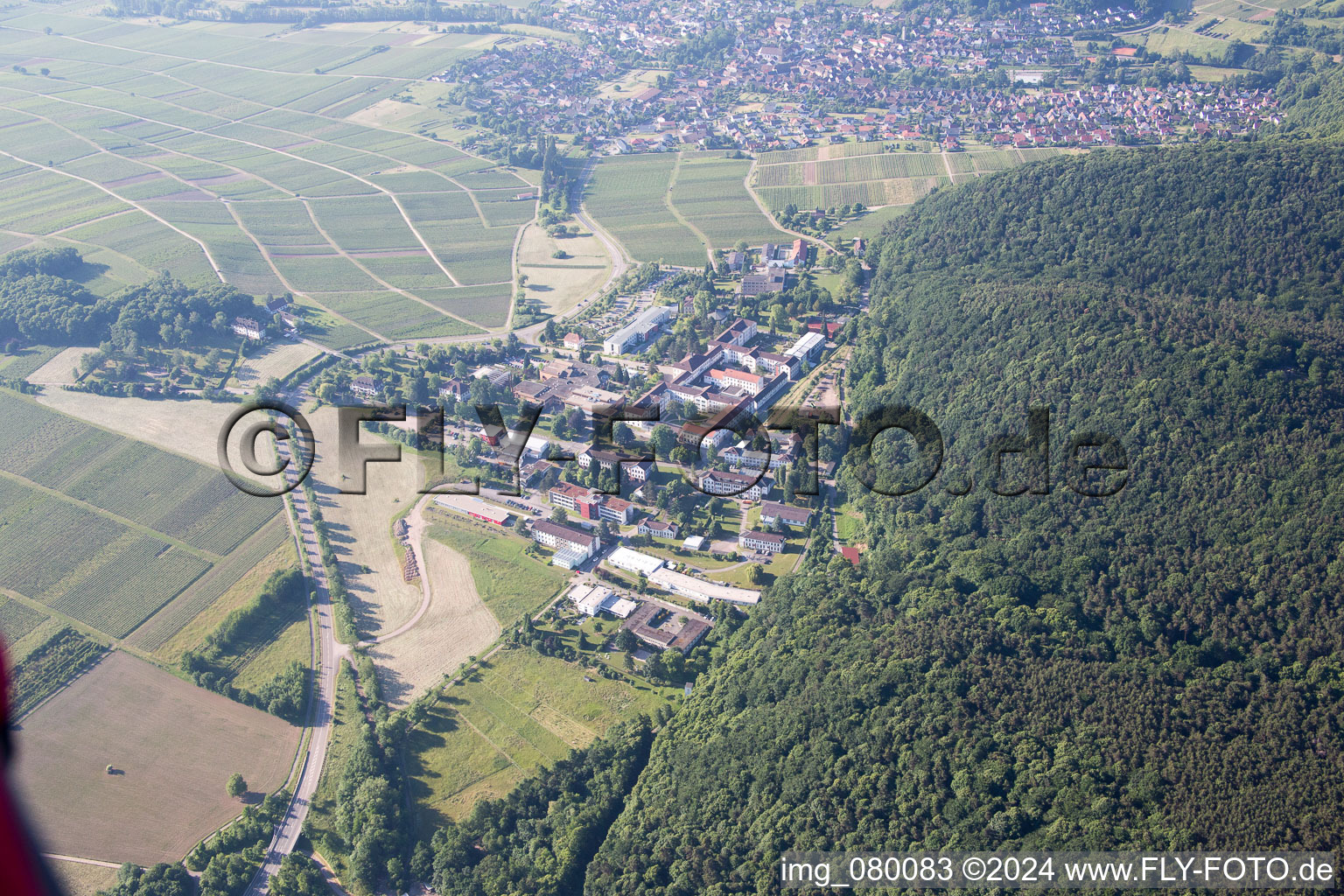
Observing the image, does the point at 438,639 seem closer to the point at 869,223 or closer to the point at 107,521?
the point at 107,521

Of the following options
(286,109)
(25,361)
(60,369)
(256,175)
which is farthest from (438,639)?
(286,109)

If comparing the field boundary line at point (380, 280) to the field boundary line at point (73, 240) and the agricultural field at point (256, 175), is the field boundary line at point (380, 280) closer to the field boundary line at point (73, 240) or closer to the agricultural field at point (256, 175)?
the agricultural field at point (256, 175)

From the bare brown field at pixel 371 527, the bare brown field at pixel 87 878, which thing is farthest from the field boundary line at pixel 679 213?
the bare brown field at pixel 87 878

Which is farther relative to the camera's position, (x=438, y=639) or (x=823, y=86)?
(x=823, y=86)

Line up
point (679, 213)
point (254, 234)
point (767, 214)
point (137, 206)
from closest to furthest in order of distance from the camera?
point (254, 234)
point (767, 214)
point (137, 206)
point (679, 213)

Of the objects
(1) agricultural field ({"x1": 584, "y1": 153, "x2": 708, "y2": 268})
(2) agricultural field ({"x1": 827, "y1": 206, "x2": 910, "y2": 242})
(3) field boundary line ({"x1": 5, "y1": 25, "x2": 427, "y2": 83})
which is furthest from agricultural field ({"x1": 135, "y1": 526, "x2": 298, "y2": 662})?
(3) field boundary line ({"x1": 5, "y1": 25, "x2": 427, "y2": 83})

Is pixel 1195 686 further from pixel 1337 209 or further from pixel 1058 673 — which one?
pixel 1337 209

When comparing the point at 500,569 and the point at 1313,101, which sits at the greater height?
the point at 1313,101
